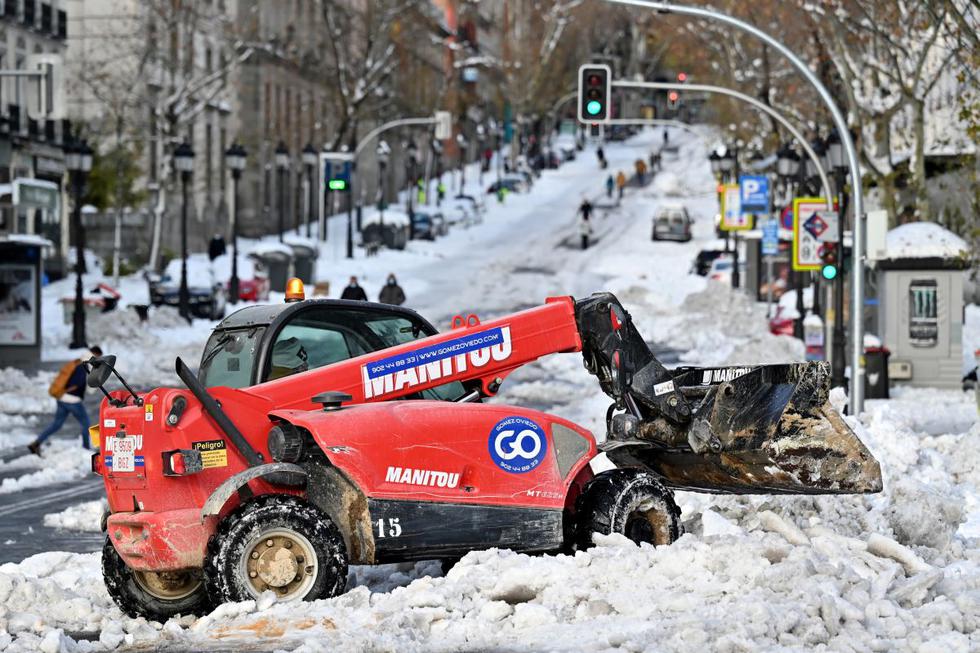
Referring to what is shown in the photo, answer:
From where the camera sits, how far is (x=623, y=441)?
484 inches

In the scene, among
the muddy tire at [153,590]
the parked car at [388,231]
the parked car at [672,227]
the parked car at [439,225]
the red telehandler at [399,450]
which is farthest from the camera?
the parked car at [439,225]

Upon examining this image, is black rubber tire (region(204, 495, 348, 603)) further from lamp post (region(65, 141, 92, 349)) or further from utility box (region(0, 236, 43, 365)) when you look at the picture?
lamp post (region(65, 141, 92, 349))

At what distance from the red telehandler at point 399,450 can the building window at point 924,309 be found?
20466 millimetres

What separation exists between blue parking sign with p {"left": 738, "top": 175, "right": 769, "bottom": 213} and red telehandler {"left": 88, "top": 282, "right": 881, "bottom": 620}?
3720cm

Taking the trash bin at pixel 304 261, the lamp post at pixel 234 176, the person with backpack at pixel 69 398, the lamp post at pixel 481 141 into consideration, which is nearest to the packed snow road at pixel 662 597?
the person with backpack at pixel 69 398

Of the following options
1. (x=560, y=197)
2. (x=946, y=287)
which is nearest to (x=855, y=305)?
(x=946, y=287)

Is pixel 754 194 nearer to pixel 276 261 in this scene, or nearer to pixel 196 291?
pixel 196 291

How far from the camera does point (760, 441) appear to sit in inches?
472

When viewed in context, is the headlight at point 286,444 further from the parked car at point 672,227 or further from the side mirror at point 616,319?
the parked car at point 672,227

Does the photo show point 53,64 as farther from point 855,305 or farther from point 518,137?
point 518,137

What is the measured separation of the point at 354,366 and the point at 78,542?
4.93 m

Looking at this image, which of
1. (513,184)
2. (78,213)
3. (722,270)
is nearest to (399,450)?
(78,213)

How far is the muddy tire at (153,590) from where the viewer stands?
1105cm

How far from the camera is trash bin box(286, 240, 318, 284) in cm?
6012
